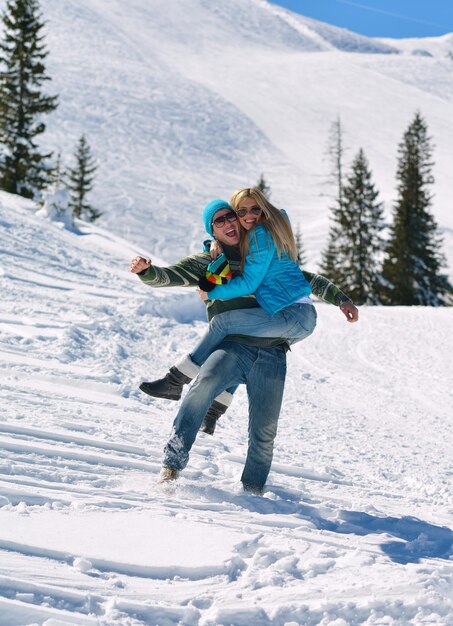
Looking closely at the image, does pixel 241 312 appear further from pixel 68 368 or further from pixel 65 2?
pixel 65 2

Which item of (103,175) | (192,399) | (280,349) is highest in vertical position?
(103,175)

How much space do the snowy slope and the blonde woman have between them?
977 millimetres

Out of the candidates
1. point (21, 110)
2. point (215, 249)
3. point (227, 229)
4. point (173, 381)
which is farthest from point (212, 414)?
point (21, 110)

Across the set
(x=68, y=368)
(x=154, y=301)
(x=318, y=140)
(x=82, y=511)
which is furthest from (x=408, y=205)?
(x=318, y=140)

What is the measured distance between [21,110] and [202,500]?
89.4 ft

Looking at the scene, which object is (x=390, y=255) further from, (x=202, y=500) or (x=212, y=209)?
(x=202, y=500)

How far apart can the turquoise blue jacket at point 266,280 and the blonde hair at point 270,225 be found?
3 centimetres

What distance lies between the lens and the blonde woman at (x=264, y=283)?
3.87 meters

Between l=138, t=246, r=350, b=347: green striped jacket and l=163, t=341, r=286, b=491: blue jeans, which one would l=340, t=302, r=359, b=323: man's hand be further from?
l=163, t=341, r=286, b=491: blue jeans

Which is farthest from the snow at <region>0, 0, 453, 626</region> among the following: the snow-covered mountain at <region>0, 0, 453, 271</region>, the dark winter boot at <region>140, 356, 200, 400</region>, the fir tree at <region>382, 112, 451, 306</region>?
the snow-covered mountain at <region>0, 0, 453, 271</region>

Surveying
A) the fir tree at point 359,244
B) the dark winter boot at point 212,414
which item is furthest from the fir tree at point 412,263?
the dark winter boot at point 212,414

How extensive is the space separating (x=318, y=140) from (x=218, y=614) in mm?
68286

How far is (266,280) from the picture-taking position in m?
3.94

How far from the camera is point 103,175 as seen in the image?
49.7 meters
